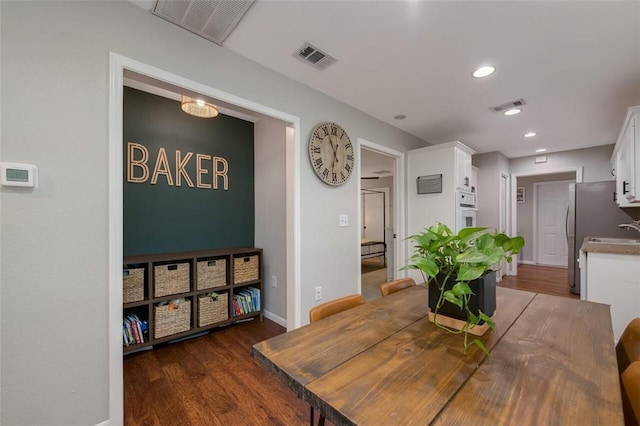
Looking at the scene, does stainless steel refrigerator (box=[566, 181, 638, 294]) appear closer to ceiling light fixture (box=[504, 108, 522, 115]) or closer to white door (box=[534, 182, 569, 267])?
ceiling light fixture (box=[504, 108, 522, 115])

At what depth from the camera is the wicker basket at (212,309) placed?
2598 millimetres

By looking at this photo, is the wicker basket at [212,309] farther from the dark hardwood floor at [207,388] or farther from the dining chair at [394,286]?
the dining chair at [394,286]

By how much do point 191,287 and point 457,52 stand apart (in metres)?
3.04

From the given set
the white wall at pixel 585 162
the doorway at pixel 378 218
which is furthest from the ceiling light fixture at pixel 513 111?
the white wall at pixel 585 162

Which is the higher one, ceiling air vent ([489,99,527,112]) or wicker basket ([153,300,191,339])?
ceiling air vent ([489,99,527,112])

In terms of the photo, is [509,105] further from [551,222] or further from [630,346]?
[551,222]

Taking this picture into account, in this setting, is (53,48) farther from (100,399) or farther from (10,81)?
(100,399)

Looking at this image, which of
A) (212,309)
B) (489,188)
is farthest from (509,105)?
(212,309)

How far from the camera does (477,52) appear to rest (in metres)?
1.89

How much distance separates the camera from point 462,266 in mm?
928

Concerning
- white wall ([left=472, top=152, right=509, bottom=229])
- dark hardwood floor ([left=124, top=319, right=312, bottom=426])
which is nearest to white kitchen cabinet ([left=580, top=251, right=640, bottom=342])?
white wall ([left=472, top=152, right=509, bottom=229])

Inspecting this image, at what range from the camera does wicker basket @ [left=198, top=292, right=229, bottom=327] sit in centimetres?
260

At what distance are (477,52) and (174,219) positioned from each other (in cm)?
311

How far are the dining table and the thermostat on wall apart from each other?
4.31 feet
